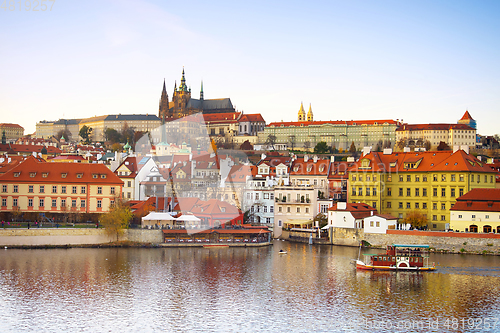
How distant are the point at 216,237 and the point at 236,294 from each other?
18.5 m

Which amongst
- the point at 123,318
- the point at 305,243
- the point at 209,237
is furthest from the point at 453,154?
the point at 123,318

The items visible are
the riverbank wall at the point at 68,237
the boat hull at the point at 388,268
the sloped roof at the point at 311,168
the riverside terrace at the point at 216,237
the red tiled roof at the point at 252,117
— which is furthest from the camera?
the red tiled roof at the point at 252,117

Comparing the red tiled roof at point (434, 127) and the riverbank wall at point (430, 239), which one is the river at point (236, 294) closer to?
the riverbank wall at point (430, 239)

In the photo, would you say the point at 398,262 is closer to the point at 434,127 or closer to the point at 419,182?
the point at 419,182

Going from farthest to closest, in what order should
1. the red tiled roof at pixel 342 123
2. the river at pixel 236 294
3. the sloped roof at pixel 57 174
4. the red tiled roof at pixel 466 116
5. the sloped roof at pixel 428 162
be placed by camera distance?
the red tiled roof at pixel 466 116 → the red tiled roof at pixel 342 123 → the sloped roof at pixel 428 162 → the sloped roof at pixel 57 174 → the river at pixel 236 294

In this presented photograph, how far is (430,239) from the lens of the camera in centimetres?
4888

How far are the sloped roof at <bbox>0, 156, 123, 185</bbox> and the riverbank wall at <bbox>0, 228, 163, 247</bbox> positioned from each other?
7640 mm

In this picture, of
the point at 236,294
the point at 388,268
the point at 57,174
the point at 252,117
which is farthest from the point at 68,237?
the point at 252,117

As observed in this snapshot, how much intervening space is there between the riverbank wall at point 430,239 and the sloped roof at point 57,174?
71.1 feet

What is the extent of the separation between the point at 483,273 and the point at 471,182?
1840 cm

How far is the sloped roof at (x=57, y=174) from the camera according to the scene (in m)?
55.5

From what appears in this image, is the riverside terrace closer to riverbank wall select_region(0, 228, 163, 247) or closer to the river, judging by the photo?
riverbank wall select_region(0, 228, 163, 247)

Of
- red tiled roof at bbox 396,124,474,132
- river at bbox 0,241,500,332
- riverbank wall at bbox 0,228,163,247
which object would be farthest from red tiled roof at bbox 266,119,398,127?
riverbank wall at bbox 0,228,163,247

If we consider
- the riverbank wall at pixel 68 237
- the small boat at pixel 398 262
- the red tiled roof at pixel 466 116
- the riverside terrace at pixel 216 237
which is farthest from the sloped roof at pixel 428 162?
the red tiled roof at pixel 466 116
